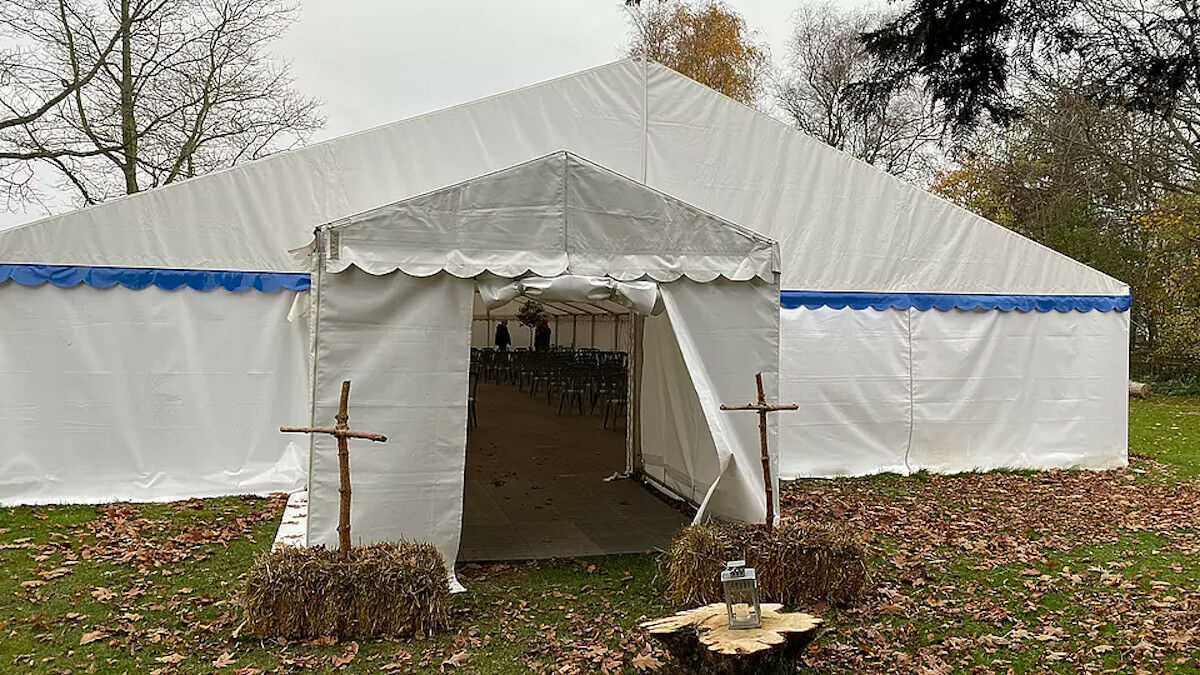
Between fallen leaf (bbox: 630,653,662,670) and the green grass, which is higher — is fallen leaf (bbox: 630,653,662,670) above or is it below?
below

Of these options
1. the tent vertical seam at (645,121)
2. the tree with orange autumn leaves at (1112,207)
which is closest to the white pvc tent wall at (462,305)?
the tent vertical seam at (645,121)

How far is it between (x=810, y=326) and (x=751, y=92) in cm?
1585

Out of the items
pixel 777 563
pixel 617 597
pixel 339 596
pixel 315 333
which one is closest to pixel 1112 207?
pixel 777 563

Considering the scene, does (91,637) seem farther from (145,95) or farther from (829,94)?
(829,94)

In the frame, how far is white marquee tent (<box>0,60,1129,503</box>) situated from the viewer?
24.6 ft

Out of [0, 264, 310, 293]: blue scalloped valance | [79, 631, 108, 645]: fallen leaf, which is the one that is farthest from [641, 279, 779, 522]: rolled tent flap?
[0, 264, 310, 293]: blue scalloped valance

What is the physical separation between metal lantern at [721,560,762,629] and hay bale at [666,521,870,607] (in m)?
0.97

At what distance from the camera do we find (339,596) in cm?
439

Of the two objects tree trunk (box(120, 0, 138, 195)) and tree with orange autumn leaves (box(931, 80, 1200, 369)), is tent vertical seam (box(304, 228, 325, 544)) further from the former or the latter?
tree with orange autumn leaves (box(931, 80, 1200, 369))

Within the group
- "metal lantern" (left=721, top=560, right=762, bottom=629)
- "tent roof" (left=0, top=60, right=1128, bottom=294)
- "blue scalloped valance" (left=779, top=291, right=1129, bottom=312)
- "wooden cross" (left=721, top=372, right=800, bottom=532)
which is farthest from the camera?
"blue scalloped valance" (left=779, top=291, right=1129, bottom=312)

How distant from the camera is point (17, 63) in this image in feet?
41.3

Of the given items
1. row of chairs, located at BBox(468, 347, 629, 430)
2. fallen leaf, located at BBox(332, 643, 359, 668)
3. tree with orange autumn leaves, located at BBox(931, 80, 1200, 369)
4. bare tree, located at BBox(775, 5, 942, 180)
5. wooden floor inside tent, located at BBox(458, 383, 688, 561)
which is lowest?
fallen leaf, located at BBox(332, 643, 359, 668)

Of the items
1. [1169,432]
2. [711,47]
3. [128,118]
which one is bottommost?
[1169,432]

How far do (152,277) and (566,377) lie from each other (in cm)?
857
